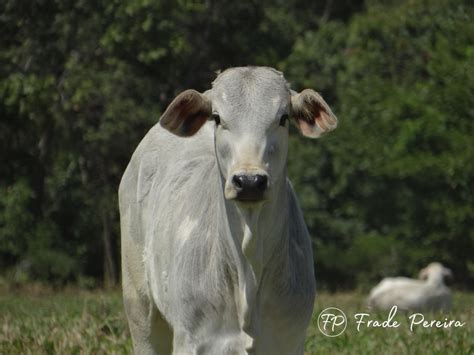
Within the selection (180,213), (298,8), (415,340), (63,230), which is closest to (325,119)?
(180,213)

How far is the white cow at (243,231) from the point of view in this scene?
194 inches

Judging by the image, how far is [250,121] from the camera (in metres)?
4.94

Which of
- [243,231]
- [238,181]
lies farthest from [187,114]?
[238,181]

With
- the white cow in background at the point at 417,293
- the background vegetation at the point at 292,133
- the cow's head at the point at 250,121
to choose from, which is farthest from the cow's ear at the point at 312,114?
the background vegetation at the point at 292,133

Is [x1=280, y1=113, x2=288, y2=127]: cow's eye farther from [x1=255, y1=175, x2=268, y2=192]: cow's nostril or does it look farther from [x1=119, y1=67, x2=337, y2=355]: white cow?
[x1=255, y1=175, x2=268, y2=192]: cow's nostril

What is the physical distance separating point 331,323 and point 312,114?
4.37 meters

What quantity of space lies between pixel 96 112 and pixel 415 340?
534 inches

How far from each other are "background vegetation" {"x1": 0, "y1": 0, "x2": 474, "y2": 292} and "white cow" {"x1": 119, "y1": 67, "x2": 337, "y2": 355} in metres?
12.9

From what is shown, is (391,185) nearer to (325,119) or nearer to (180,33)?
(180,33)

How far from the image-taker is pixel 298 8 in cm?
3128

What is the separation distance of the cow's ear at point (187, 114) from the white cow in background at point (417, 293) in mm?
10915

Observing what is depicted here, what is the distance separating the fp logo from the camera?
29.7 ft

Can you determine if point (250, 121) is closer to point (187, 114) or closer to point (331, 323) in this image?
point (187, 114)

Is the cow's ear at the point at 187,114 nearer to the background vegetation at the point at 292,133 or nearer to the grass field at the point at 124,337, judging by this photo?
the grass field at the point at 124,337
